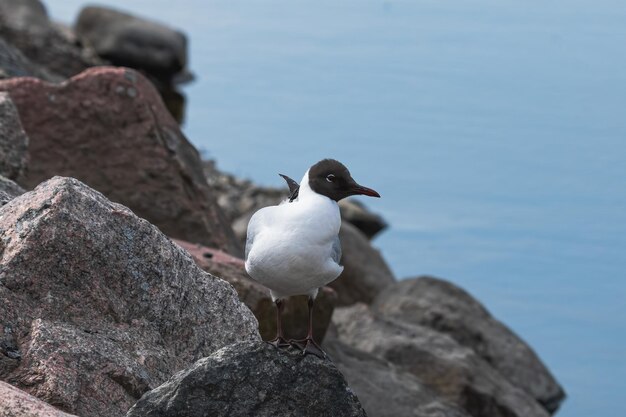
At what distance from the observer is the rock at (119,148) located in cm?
1202

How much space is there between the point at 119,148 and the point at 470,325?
4.97 m

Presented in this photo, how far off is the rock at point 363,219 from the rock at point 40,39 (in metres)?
8.27

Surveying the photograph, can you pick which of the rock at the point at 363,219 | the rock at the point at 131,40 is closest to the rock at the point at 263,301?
the rock at the point at 363,219

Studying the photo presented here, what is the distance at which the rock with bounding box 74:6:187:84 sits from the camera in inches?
1281

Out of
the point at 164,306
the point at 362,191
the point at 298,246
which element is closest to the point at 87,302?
the point at 164,306

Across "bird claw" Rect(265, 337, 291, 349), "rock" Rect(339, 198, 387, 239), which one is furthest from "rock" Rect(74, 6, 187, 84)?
"bird claw" Rect(265, 337, 291, 349)

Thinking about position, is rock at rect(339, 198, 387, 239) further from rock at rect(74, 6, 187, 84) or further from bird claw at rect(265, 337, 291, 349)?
bird claw at rect(265, 337, 291, 349)

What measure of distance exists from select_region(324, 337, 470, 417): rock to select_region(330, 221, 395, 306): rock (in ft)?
12.4

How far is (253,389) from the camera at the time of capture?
6027mm

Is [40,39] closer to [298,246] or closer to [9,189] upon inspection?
[9,189]

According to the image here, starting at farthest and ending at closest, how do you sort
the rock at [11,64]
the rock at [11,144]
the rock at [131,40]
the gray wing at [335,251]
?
the rock at [131,40], the rock at [11,64], the rock at [11,144], the gray wing at [335,251]

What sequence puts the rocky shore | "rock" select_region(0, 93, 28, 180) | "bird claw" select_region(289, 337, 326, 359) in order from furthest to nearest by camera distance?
1. "rock" select_region(0, 93, 28, 180)
2. "bird claw" select_region(289, 337, 326, 359)
3. the rocky shore

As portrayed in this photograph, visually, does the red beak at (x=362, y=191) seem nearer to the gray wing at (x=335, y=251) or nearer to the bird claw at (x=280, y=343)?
the gray wing at (x=335, y=251)

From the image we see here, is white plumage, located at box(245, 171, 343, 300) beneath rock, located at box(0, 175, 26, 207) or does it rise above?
above
